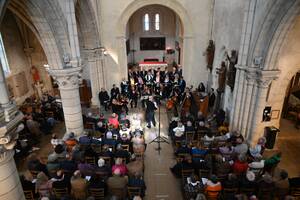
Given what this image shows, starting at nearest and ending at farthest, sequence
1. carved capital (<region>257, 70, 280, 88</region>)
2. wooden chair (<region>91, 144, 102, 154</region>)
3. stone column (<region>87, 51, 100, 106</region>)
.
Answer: carved capital (<region>257, 70, 280, 88</region>) → wooden chair (<region>91, 144, 102, 154</region>) → stone column (<region>87, 51, 100, 106</region>)

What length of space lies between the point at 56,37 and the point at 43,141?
5157 millimetres

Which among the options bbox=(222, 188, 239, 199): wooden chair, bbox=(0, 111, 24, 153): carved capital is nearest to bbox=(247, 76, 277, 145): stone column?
bbox=(222, 188, 239, 199): wooden chair

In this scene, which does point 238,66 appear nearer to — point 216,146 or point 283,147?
point 216,146

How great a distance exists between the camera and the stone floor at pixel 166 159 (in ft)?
25.0

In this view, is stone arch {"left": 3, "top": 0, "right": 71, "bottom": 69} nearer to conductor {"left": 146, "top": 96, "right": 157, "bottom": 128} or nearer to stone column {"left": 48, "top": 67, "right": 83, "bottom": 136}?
stone column {"left": 48, "top": 67, "right": 83, "bottom": 136}

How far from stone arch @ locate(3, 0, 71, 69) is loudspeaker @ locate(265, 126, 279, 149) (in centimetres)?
852

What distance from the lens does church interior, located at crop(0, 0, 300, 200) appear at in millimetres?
6523

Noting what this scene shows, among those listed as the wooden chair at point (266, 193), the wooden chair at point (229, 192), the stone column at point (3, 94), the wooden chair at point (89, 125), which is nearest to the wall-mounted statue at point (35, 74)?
the wooden chair at point (89, 125)

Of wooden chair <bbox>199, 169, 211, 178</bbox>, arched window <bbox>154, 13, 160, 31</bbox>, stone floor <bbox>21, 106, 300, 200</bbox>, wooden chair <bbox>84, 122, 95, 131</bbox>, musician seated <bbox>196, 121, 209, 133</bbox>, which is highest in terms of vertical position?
arched window <bbox>154, 13, 160, 31</bbox>

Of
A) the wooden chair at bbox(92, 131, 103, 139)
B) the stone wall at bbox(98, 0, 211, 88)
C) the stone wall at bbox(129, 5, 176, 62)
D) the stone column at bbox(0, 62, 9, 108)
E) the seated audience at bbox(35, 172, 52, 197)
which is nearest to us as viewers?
the stone column at bbox(0, 62, 9, 108)

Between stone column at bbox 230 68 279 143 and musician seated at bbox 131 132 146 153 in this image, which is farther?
musician seated at bbox 131 132 146 153

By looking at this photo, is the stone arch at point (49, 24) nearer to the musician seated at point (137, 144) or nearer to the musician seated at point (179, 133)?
the musician seated at point (137, 144)

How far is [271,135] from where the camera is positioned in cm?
941

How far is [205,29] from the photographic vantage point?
48.9ft
